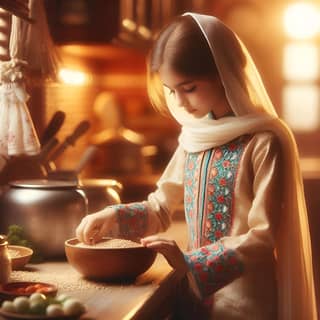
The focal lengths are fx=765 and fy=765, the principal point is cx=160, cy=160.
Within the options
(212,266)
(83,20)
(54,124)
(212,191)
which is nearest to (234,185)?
(212,191)

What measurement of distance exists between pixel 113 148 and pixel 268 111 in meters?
2.69

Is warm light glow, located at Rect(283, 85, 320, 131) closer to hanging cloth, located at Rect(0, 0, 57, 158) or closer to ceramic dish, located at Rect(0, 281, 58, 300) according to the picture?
hanging cloth, located at Rect(0, 0, 57, 158)

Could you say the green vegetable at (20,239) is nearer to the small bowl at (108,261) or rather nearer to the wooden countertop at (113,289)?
the wooden countertop at (113,289)

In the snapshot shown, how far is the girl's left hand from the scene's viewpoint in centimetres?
160

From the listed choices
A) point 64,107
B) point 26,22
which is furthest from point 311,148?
point 26,22

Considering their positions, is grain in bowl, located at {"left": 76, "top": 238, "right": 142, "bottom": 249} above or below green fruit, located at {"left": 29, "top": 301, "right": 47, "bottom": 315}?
below

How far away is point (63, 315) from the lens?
4.36 feet

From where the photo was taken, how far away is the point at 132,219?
6.27 feet

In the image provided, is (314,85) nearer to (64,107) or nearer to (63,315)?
(64,107)

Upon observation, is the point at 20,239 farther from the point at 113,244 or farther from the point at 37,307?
the point at 37,307

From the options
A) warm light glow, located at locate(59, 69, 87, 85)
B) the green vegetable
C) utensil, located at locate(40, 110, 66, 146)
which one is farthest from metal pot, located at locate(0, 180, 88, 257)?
warm light glow, located at locate(59, 69, 87, 85)

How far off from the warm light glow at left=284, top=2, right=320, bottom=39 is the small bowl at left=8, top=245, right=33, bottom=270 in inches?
220

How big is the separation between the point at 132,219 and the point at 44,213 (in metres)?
0.26

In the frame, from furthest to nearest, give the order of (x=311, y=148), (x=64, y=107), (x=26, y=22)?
(x=311, y=148)
(x=64, y=107)
(x=26, y=22)
